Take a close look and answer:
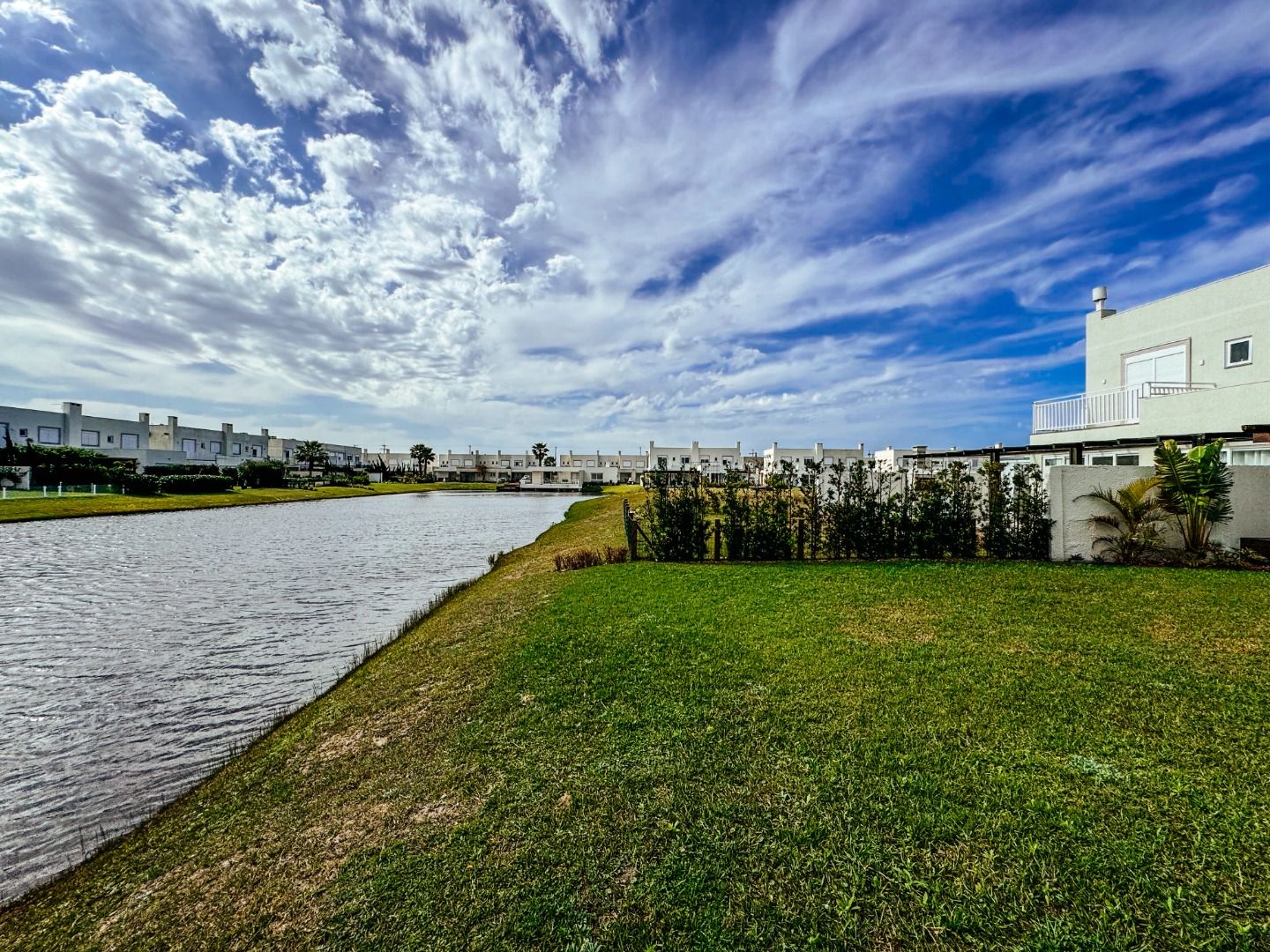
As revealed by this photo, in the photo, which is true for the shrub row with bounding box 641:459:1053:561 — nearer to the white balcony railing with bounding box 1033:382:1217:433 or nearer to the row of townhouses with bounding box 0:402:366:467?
the white balcony railing with bounding box 1033:382:1217:433

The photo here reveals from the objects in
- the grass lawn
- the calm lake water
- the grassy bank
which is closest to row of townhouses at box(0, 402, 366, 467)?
the grassy bank

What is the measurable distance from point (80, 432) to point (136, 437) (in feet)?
19.6

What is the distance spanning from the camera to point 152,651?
→ 7.87 meters

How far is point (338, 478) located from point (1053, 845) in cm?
7579

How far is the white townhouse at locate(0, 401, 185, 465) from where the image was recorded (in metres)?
46.1

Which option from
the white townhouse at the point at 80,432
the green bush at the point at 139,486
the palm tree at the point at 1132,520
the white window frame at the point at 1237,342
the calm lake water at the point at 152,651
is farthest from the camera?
the white townhouse at the point at 80,432

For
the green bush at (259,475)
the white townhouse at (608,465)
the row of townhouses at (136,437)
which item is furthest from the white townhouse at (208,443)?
the white townhouse at (608,465)

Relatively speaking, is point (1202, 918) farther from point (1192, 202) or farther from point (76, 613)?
point (1192, 202)

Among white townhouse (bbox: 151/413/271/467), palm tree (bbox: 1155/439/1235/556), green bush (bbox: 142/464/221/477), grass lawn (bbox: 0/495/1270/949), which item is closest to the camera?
grass lawn (bbox: 0/495/1270/949)

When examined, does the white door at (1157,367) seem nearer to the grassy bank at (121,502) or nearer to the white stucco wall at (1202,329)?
the white stucco wall at (1202,329)

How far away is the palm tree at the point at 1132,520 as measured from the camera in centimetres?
857

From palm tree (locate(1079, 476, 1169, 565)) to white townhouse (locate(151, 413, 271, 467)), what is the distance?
77572 mm

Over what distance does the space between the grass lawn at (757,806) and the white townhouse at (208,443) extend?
7392 cm

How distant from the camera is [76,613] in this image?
32.2ft
